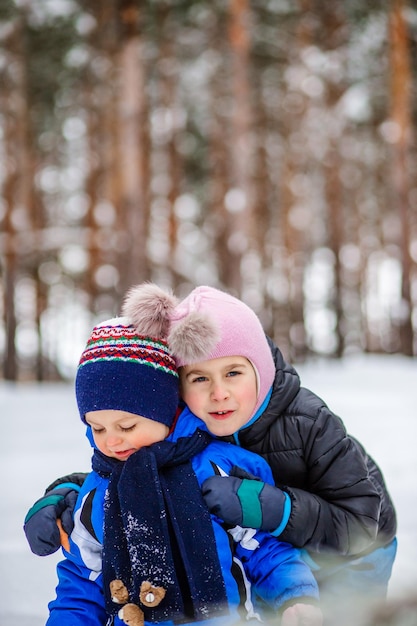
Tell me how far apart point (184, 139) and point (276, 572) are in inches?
533

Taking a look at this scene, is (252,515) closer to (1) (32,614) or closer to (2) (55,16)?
(1) (32,614)

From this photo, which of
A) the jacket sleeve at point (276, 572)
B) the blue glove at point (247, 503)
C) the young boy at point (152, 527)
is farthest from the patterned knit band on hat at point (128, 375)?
the jacket sleeve at point (276, 572)

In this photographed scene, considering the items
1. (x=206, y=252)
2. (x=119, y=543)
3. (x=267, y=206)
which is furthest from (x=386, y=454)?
(x=206, y=252)

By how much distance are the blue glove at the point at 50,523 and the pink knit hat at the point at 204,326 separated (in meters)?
0.51

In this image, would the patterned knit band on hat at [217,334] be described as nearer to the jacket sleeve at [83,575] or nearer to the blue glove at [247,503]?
the blue glove at [247,503]

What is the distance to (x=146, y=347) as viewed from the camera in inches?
69.0

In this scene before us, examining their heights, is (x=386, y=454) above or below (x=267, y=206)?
below

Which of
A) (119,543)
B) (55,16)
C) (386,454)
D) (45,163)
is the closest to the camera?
(119,543)

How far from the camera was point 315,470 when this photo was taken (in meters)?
1.76

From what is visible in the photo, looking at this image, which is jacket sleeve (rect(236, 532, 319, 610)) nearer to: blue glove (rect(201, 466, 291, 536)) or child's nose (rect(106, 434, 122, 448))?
blue glove (rect(201, 466, 291, 536))

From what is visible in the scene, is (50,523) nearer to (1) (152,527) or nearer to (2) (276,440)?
(1) (152,527)

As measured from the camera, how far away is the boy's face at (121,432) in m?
1.67

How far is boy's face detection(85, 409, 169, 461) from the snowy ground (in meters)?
0.66

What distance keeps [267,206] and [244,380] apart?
47.9 ft
